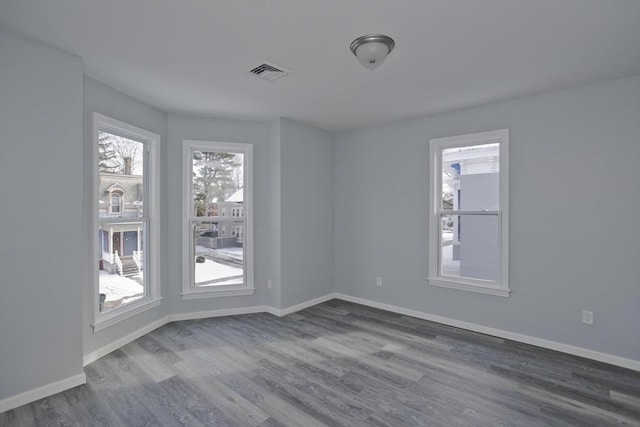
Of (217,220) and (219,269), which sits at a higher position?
(217,220)

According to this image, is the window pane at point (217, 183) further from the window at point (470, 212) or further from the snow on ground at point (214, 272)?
the window at point (470, 212)

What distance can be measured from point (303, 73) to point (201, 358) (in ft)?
9.13

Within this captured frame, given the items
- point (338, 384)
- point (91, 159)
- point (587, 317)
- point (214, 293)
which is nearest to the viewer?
point (338, 384)

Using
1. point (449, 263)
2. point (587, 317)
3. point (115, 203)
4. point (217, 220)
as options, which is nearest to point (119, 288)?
point (115, 203)

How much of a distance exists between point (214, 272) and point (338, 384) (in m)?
2.33

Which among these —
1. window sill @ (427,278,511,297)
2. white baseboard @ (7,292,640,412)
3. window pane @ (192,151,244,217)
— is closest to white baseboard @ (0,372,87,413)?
white baseboard @ (7,292,640,412)

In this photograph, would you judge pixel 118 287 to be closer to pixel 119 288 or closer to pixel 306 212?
pixel 119 288

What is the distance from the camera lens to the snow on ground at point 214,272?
4.18 metres

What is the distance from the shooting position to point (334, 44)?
2.34m

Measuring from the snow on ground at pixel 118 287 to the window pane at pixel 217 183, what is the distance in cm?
108

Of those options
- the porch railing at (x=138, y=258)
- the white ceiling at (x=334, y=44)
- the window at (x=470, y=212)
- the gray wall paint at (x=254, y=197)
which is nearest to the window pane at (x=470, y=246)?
the window at (x=470, y=212)

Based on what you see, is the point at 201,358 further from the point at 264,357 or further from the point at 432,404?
the point at 432,404

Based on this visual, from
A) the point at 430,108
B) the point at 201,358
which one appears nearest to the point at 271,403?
the point at 201,358

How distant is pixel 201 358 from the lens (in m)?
3.03
